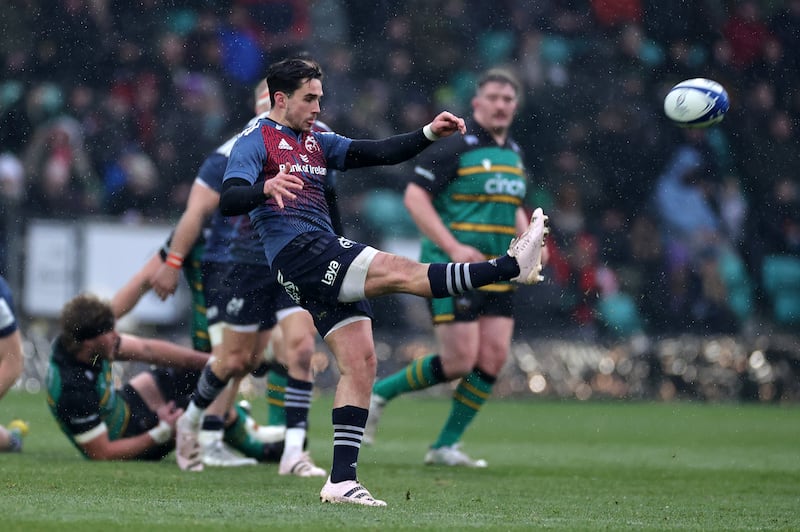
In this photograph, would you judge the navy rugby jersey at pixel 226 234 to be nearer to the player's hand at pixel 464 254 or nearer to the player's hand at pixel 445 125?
→ the player's hand at pixel 464 254

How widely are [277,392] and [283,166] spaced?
3.33 metres

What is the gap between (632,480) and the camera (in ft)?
26.3

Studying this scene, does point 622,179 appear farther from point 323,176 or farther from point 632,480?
point 323,176

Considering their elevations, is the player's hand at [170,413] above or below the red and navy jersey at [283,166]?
below

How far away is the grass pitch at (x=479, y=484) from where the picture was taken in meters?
5.54

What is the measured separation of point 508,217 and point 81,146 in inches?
343

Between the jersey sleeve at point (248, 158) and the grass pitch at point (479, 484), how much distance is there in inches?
60.3

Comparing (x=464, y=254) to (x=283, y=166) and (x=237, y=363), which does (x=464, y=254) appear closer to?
(x=237, y=363)

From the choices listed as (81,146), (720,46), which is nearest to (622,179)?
(720,46)

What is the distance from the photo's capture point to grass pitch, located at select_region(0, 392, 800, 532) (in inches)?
218

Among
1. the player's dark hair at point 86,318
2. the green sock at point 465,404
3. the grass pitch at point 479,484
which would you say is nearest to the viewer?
the grass pitch at point 479,484

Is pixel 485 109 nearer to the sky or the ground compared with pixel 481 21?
nearer to the ground

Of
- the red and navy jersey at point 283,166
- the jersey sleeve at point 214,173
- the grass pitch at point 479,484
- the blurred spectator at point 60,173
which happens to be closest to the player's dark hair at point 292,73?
the red and navy jersey at point 283,166

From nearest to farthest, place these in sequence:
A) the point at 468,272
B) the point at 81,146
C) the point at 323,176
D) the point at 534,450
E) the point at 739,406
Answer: the point at 468,272 → the point at 323,176 → the point at 534,450 → the point at 739,406 → the point at 81,146
